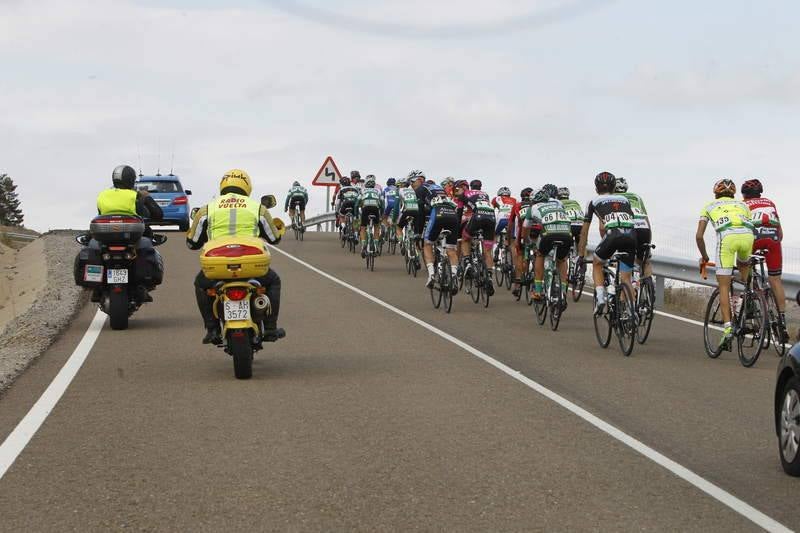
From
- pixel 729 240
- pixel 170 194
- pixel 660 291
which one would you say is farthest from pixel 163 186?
pixel 729 240

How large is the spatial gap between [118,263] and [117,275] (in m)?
0.16

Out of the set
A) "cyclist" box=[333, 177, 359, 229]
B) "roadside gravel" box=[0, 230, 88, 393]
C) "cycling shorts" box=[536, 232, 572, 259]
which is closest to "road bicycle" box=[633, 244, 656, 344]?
"cycling shorts" box=[536, 232, 572, 259]

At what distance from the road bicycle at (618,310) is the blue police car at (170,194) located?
26.7 m

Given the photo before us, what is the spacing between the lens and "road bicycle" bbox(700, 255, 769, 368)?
14656 millimetres

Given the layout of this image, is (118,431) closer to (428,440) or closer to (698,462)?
(428,440)

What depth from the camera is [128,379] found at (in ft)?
41.2

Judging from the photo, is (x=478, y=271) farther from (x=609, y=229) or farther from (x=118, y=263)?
(x=118, y=263)

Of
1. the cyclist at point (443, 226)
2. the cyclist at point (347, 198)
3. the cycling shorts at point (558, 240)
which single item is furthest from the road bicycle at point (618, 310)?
the cyclist at point (347, 198)

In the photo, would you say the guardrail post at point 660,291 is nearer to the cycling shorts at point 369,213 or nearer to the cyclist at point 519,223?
the cyclist at point 519,223

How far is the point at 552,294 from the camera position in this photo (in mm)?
18438

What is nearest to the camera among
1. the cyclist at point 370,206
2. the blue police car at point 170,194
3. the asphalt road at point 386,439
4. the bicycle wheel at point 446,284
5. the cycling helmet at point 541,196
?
the asphalt road at point 386,439

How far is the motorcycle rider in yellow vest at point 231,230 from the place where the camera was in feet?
41.6

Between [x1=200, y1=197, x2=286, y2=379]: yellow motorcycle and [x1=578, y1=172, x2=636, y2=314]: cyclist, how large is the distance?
4.76 m

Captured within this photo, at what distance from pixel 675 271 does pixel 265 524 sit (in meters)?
17.0
